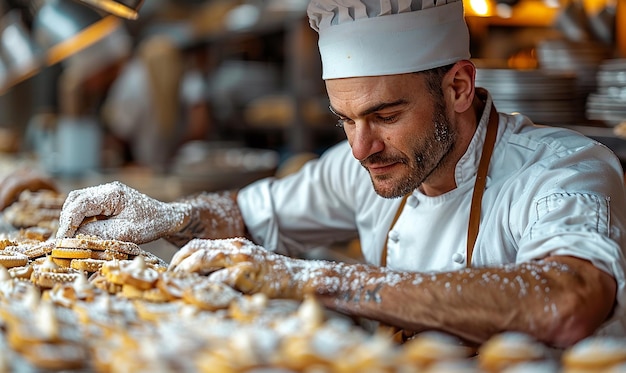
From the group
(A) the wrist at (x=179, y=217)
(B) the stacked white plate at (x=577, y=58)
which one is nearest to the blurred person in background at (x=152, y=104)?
(B) the stacked white plate at (x=577, y=58)

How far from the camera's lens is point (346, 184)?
2525mm

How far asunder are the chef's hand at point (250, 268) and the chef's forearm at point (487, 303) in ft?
0.21

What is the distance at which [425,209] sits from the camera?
217cm

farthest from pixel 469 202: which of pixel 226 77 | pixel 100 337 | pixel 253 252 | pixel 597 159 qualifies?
pixel 226 77

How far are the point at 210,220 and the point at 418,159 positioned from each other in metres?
0.77

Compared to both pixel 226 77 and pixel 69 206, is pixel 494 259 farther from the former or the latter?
pixel 226 77

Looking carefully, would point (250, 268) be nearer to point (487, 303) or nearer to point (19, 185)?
point (487, 303)

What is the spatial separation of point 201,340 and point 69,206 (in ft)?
3.46

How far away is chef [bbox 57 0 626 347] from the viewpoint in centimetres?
147

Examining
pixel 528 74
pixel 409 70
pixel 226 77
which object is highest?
pixel 409 70

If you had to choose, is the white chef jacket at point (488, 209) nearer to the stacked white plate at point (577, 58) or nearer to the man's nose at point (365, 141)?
the man's nose at point (365, 141)

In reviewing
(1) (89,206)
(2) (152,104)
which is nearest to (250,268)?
(1) (89,206)

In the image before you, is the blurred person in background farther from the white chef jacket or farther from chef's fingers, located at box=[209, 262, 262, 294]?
chef's fingers, located at box=[209, 262, 262, 294]

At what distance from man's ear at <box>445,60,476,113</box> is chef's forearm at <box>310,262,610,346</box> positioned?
0.65m
